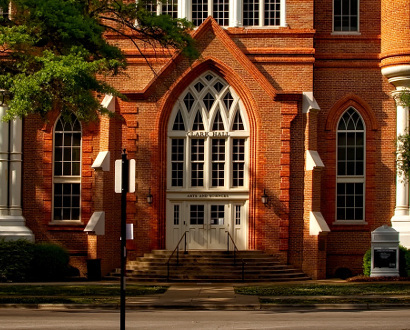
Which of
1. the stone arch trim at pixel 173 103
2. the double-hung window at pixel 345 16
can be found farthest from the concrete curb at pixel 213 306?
the double-hung window at pixel 345 16

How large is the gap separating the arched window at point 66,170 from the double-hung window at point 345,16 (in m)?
9.73

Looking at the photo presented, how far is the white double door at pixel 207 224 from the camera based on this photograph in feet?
108

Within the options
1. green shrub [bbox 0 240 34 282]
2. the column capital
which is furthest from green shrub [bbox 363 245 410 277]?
green shrub [bbox 0 240 34 282]

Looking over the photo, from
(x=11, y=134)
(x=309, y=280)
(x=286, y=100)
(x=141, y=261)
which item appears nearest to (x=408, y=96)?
(x=286, y=100)

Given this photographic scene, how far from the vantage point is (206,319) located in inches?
805

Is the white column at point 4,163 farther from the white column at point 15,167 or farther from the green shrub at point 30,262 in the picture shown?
the green shrub at point 30,262

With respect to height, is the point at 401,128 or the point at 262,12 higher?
the point at 262,12

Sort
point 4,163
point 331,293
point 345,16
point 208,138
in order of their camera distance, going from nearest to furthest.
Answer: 1. point 331,293
2. point 4,163
3. point 208,138
4. point 345,16

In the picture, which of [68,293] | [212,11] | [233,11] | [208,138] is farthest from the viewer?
[212,11]

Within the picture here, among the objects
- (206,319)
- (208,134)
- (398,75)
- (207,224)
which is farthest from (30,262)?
(398,75)

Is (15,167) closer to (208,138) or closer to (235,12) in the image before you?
(208,138)

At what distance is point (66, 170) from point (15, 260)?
4.10 meters

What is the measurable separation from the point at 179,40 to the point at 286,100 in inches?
271

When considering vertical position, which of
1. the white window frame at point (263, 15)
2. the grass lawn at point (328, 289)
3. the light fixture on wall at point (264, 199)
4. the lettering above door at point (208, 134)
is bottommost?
the grass lawn at point (328, 289)
